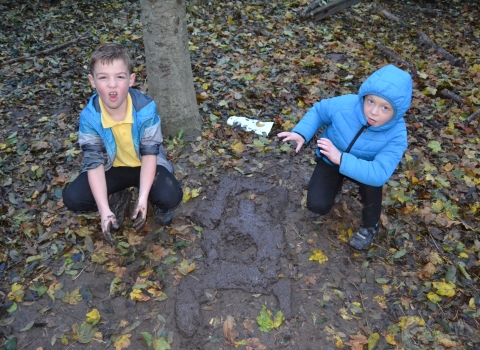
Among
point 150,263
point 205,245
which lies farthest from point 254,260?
point 150,263

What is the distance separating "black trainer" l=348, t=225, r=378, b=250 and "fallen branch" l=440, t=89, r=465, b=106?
2.81m

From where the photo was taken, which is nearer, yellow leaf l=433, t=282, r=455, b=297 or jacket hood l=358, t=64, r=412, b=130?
jacket hood l=358, t=64, r=412, b=130

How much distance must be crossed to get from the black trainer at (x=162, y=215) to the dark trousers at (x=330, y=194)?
119 cm

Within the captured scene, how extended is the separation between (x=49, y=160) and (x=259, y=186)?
225cm

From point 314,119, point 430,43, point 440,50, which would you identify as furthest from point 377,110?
point 430,43

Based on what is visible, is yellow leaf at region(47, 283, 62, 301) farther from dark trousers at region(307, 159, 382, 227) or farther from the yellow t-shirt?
dark trousers at region(307, 159, 382, 227)

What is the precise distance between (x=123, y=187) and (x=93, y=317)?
105 cm

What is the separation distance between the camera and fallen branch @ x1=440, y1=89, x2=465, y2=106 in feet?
16.6

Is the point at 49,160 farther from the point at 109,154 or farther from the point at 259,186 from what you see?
the point at 259,186

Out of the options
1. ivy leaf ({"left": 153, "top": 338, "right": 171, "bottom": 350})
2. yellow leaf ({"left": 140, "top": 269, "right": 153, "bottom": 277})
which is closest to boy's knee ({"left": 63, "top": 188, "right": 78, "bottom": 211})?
yellow leaf ({"left": 140, "top": 269, "right": 153, "bottom": 277})

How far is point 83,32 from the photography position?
681 cm

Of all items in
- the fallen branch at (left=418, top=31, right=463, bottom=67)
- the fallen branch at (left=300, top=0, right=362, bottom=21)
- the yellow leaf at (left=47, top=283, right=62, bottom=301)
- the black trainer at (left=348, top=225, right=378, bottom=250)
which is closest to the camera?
the yellow leaf at (left=47, top=283, right=62, bottom=301)

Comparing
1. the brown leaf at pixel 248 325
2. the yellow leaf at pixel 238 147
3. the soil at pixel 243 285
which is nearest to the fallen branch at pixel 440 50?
the soil at pixel 243 285

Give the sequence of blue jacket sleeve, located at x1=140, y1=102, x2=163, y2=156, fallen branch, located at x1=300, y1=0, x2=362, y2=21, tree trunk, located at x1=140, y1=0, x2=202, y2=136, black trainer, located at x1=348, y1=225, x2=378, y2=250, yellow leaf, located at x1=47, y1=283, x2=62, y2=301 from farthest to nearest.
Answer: fallen branch, located at x1=300, y1=0, x2=362, y2=21 < tree trunk, located at x1=140, y1=0, x2=202, y2=136 < black trainer, located at x1=348, y1=225, x2=378, y2=250 < blue jacket sleeve, located at x1=140, y1=102, x2=163, y2=156 < yellow leaf, located at x1=47, y1=283, x2=62, y2=301
